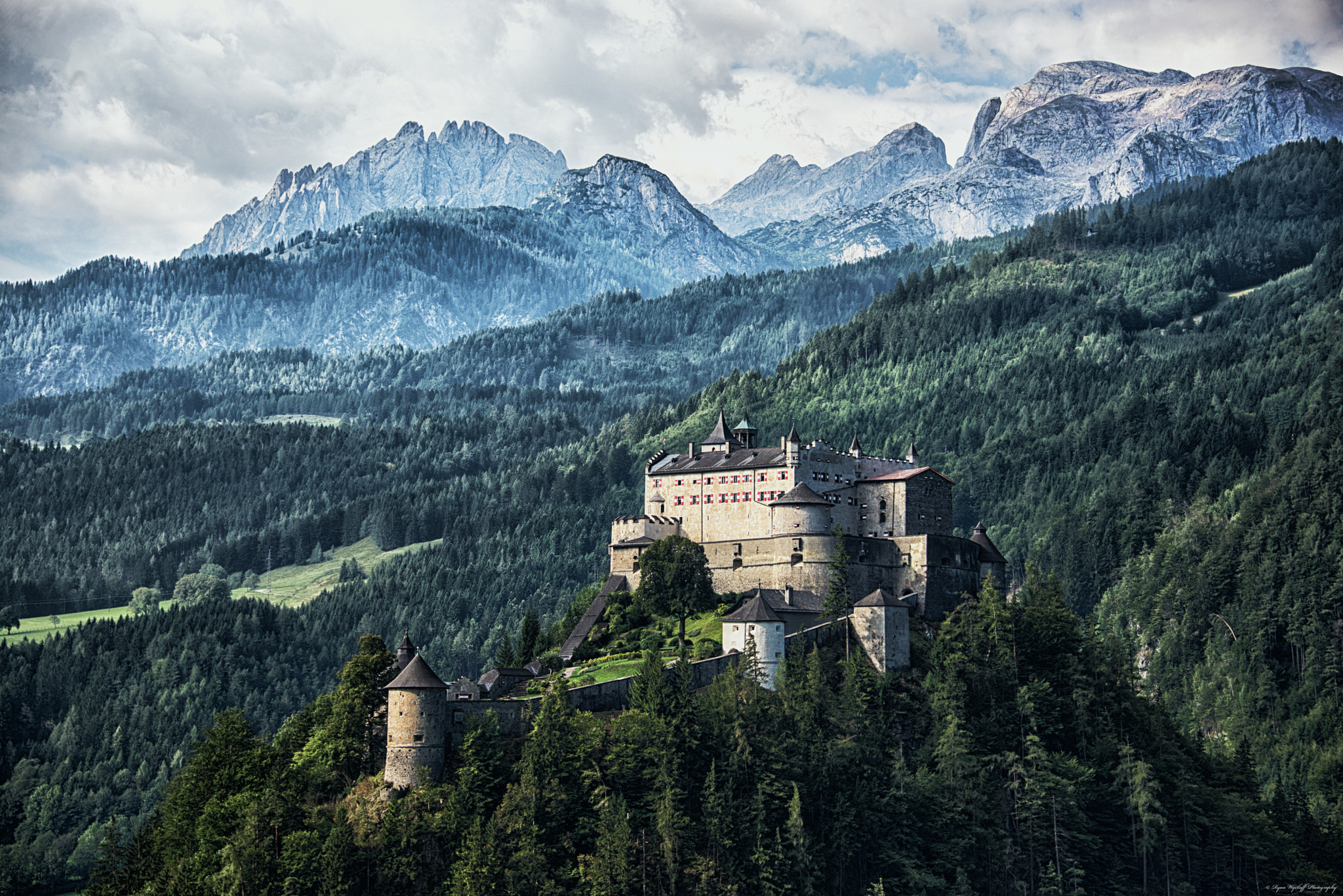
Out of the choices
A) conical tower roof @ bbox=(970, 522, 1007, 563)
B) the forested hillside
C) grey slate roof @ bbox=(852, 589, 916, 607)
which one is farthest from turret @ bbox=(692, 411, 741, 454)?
the forested hillside

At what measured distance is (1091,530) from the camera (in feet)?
646

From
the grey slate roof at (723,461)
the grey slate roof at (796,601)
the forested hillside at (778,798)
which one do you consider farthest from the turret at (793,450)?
the forested hillside at (778,798)

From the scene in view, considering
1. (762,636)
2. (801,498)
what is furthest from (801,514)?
(762,636)

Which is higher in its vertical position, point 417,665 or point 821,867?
point 417,665

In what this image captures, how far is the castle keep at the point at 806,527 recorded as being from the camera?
117 metres

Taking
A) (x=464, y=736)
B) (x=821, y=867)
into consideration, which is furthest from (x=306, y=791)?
(x=821, y=867)

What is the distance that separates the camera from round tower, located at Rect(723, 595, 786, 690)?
103 m

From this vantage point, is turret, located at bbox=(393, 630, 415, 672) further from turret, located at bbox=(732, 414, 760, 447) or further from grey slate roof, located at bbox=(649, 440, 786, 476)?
turret, located at bbox=(732, 414, 760, 447)

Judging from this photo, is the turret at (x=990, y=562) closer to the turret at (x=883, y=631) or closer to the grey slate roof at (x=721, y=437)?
the turret at (x=883, y=631)

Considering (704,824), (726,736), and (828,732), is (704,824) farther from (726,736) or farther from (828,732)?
(828,732)

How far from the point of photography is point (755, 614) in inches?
4107

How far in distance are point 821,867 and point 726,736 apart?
10796 millimetres

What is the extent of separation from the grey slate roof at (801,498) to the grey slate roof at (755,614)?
1502 cm

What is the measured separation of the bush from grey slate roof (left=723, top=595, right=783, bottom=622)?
2.30m
